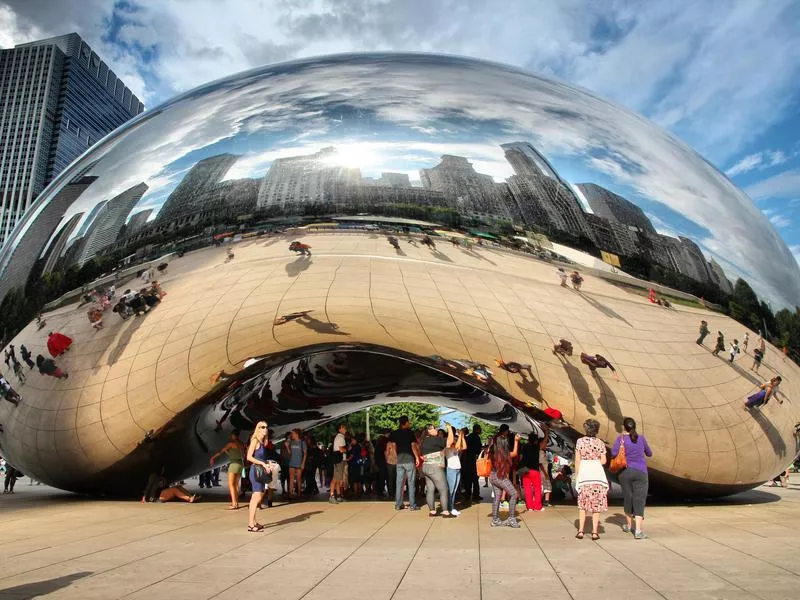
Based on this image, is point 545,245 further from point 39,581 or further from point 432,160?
point 39,581

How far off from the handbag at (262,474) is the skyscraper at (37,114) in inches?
5468

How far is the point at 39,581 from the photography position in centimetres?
388

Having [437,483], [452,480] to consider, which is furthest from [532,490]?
[437,483]

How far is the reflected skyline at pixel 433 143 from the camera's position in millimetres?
5801

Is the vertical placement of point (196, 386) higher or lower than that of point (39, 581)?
higher

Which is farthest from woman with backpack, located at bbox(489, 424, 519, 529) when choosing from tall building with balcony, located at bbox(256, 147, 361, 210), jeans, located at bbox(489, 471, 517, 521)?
tall building with balcony, located at bbox(256, 147, 361, 210)

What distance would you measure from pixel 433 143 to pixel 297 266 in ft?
5.82

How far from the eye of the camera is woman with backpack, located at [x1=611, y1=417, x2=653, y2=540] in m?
5.68

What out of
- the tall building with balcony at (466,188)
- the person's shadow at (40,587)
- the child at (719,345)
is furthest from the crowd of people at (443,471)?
the tall building with balcony at (466,188)

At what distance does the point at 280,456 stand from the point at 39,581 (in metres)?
6.96

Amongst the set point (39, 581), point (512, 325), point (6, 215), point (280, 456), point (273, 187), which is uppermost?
point (6, 215)

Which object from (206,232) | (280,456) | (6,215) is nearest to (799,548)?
(206,232)

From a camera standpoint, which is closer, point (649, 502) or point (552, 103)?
point (552, 103)

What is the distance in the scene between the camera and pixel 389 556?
4.83m
